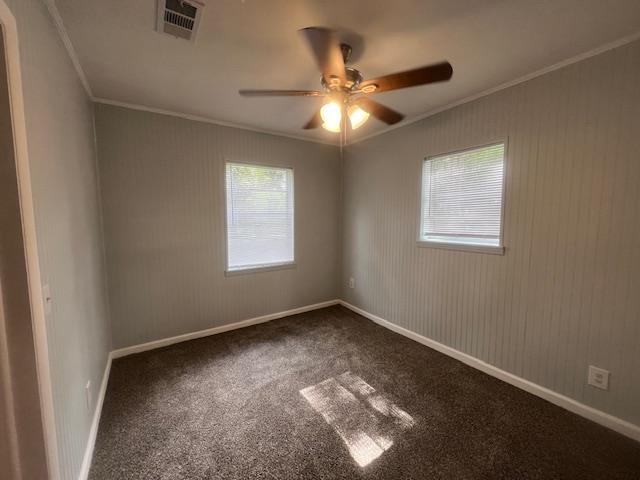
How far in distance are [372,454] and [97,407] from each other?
1830 mm

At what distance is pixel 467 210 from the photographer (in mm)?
2422

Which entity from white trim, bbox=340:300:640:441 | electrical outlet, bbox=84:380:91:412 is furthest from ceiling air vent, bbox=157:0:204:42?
white trim, bbox=340:300:640:441

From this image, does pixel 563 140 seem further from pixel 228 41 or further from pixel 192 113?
pixel 192 113

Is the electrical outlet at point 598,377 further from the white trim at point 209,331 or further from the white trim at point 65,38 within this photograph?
the white trim at point 65,38

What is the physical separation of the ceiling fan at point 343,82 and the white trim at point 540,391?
7.24ft

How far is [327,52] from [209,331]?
291 centimetres

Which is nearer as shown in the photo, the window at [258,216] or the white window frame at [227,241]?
the white window frame at [227,241]

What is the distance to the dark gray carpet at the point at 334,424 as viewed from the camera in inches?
56.4

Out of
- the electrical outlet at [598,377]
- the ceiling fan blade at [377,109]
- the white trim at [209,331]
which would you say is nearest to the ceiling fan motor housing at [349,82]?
the ceiling fan blade at [377,109]

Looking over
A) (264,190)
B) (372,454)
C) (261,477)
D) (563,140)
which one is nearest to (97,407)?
(261,477)

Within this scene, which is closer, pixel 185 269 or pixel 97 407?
pixel 97 407

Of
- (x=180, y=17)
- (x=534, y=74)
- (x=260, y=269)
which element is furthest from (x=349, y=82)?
(x=260, y=269)

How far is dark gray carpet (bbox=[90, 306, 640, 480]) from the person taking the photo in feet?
4.70

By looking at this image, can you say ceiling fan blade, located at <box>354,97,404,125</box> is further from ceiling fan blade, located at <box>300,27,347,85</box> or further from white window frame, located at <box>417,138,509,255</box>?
white window frame, located at <box>417,138,509,255</box>
